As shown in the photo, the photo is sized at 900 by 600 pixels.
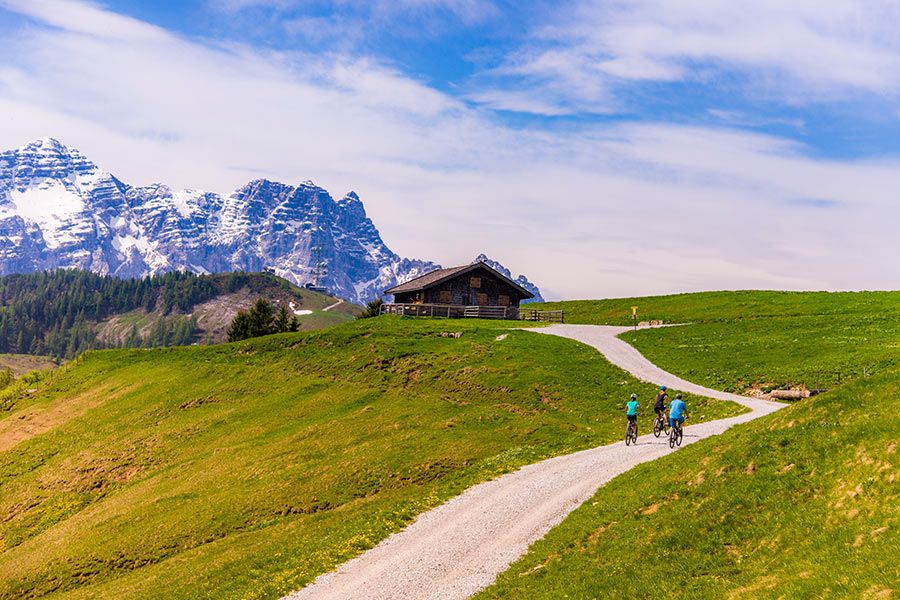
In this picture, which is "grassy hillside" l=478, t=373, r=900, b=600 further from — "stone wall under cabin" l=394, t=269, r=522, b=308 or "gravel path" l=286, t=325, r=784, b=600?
"stone wall under cabin" l=394, t=269, r=522, b=308

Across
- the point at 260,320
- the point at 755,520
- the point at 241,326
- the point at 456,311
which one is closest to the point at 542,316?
the point at 456,311

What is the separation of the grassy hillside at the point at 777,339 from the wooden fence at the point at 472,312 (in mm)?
8057

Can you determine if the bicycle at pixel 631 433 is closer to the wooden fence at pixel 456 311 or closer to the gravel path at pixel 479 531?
the gravel path at pixel 479 531

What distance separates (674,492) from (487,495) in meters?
9.60

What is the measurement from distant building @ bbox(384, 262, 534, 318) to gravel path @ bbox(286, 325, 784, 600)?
56.7 m

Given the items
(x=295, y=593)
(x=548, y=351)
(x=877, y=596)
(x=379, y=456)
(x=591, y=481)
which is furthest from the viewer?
(x=548, y=351)

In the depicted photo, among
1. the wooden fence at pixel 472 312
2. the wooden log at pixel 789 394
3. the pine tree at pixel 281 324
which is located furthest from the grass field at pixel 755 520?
the pine tree at pixel 281 324

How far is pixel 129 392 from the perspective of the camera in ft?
243

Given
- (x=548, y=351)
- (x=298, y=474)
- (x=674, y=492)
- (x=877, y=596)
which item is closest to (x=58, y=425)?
(x=298, y=474)

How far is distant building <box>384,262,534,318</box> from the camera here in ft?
309

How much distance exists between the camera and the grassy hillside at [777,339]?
49906 millimetres

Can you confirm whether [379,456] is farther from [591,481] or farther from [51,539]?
[51,539]

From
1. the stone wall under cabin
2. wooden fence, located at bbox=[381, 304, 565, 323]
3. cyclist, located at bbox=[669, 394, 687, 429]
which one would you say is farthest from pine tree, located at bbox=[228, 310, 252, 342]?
cyclist, located at bbox=[669, 394, 687, 429]

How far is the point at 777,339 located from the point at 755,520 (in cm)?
4673
